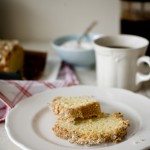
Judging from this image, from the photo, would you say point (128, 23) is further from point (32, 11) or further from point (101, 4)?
point (32, 11)

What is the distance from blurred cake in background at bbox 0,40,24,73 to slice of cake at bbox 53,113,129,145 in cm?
30

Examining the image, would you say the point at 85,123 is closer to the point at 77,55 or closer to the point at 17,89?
the point at 17,89

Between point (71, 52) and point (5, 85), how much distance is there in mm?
241

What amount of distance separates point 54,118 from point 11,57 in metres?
0.27

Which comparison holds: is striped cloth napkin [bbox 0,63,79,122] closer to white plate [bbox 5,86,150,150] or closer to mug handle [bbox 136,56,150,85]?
white plate [bbox 5,86,150,150]

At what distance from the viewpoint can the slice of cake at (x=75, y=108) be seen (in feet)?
2.11

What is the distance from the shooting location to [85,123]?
640mm

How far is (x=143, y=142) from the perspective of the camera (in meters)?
0.58

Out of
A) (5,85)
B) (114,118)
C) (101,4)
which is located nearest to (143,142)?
(114,118)

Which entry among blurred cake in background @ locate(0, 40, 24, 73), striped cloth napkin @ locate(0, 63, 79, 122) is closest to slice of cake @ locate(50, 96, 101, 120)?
striped cloth napkin @ locate(0, 63, 79, 122)

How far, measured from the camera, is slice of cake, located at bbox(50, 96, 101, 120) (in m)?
0.64

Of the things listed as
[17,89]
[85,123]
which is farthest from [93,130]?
[17,89]

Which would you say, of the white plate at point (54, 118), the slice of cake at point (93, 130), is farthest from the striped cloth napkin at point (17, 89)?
the slice of cake at point (93, 130)

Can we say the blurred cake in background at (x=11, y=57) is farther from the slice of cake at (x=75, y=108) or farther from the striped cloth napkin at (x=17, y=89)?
the slice of cake at (x=75, y=108)
